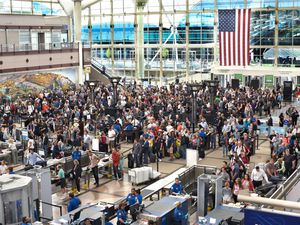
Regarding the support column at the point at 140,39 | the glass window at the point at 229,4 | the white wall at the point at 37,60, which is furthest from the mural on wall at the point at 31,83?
the glass window at the point at 229,4

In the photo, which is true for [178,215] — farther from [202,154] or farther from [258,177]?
[202,154]

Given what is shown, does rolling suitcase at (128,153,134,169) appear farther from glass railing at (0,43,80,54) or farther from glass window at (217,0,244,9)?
glass window at (217,0,244,9)

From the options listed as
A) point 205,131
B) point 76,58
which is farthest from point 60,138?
point 76,58

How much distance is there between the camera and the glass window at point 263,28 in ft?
127

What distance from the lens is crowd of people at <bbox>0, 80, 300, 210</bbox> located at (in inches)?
619

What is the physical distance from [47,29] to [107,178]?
2483cm

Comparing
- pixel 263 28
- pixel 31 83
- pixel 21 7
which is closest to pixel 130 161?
pixel 31 83

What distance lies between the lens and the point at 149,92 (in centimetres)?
3222

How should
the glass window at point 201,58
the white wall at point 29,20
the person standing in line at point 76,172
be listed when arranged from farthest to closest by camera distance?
the glass window at point 201,58, the white wall at point 29,20, the person standing in line at point 76,172

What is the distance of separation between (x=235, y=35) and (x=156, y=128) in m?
12.6

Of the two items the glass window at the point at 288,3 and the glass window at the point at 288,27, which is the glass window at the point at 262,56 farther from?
the glass window at the point at 288,3

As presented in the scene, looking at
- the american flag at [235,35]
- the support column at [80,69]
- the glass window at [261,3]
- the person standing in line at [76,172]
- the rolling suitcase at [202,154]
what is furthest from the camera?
the support column at [80,69]

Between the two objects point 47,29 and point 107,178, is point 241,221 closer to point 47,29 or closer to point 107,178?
point 107,178

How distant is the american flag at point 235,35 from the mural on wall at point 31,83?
13.7 metres
